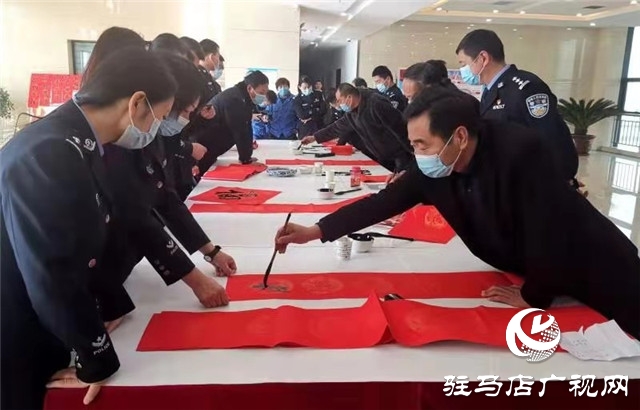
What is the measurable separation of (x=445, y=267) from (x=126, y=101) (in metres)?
1.12

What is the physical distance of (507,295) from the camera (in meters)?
1.39

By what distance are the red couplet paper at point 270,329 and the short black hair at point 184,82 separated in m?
0.67

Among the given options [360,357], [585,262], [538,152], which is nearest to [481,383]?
[360,357]

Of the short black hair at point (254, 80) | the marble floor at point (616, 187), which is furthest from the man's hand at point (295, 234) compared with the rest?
the marble floor at point (616, 187)

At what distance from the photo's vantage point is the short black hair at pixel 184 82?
154 centimetres

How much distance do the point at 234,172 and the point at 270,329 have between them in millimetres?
2271

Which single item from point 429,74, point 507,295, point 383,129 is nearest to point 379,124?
point 383,129

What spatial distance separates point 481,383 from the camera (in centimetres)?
104

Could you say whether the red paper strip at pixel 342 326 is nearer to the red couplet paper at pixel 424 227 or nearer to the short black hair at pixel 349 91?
the red couplet paper at pixel 424 227

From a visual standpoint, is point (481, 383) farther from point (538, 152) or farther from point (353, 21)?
point (353, 21)

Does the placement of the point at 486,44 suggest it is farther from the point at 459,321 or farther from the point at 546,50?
the point at 546,50

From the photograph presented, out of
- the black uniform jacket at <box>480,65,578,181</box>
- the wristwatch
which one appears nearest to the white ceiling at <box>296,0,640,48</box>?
the black uniform jacket at <box>480,65,578,181</box>

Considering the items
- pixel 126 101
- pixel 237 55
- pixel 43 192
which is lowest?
pixel 43 192

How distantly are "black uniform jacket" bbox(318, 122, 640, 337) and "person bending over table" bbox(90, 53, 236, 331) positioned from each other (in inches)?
30.7
